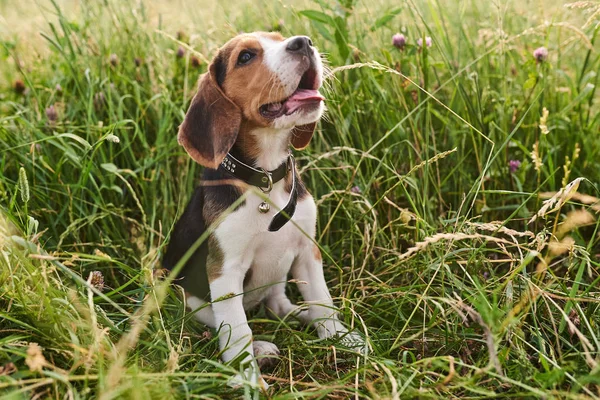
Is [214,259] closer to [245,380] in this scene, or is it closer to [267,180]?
[267,180]

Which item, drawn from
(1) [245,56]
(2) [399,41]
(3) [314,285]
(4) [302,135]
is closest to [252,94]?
(1) [245,56]

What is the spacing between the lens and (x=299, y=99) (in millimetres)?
2766

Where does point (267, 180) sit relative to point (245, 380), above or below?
above

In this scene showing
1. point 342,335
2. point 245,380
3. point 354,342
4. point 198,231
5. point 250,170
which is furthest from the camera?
point 198,231

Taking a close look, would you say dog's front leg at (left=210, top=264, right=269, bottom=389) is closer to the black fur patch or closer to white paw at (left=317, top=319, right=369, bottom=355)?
the black fur patch

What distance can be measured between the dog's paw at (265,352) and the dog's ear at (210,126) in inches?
32.9

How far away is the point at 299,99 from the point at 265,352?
1143 millimetres

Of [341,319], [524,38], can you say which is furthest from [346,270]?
[524,38]

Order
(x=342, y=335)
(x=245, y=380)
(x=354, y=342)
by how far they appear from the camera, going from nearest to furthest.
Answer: (x=245, y=380) → (x=342, y=335) → (x=354, y=342)

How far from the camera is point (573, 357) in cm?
248

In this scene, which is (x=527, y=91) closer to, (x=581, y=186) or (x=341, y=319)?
(x=581, y=186)

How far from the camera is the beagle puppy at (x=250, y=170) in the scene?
2748 millimetres

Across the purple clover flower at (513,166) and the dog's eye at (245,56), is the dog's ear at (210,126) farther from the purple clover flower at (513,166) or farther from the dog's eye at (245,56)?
the purple clover flower at (513,166)

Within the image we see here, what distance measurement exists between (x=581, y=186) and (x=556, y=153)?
27 cm
